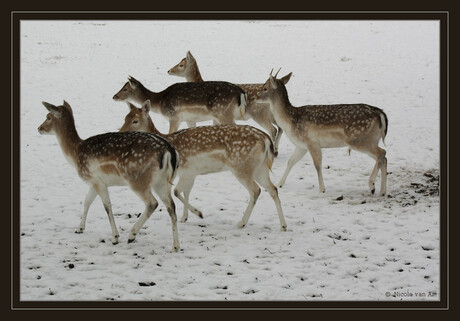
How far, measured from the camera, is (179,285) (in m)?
6.80

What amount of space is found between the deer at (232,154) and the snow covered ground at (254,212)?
0.62m

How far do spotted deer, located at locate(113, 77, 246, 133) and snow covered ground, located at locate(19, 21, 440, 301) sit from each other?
3.66ft

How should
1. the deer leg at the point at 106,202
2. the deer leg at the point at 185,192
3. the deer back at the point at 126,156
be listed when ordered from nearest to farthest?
the deer back at the point at 126,156, the deer leg at the point at 106,202, the deer leg at the point at 185,192

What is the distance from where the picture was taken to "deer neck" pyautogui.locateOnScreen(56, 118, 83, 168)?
27.0 feet

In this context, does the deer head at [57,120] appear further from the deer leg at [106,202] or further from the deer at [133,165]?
the deer leg at [106,202]

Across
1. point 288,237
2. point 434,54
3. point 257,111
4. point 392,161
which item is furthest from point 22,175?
point 434,54

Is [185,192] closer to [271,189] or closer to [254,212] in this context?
[254,212]

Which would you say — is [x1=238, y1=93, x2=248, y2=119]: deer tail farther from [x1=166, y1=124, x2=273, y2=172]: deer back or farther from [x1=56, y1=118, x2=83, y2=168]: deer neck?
[x1=56, y1=118, x2=83, y2=168]: deer neck

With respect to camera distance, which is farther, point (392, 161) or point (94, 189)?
point (392, 161)

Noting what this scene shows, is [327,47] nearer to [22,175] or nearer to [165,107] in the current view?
[165,107]

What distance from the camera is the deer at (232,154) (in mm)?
8258

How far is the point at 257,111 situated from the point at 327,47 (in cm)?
966

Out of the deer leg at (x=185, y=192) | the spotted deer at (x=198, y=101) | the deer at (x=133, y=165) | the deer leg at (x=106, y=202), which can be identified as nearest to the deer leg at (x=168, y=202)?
the deer at (x=133, y=165)

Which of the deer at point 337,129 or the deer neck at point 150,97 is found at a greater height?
the deer neck at point 150,97
